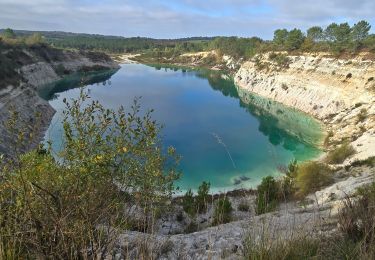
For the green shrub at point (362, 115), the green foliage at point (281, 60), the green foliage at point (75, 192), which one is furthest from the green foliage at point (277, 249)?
the green foliage at point (281, 60)

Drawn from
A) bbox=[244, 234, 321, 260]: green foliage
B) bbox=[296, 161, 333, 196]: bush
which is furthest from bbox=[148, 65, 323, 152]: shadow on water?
bbox=[244, 234, 321, 260]: green foliage

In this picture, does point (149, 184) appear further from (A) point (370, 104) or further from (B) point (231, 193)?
(A) point (370, 104)

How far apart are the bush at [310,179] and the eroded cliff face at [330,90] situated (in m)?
7.75

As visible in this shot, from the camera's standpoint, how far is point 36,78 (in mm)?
94562

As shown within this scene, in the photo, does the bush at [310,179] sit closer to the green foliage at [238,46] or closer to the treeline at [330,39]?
the treeline at [330,39]

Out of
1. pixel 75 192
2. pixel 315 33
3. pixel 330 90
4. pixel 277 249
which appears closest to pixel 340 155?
pixel 330 90

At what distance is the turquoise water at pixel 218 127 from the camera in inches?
1539

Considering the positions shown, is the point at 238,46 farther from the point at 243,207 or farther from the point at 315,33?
the point at 243,207

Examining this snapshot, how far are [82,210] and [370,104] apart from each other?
5828 centimetres

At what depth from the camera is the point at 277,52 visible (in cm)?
9869

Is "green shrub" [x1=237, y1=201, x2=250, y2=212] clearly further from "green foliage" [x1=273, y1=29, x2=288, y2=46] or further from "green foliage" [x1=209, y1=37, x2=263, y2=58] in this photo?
"green foliage" [x1=209, y1=37, x2=263, y2=58]

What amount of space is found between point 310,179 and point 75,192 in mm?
25723

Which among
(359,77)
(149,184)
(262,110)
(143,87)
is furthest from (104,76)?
(149,184)

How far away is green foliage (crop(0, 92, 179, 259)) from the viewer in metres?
6.18
